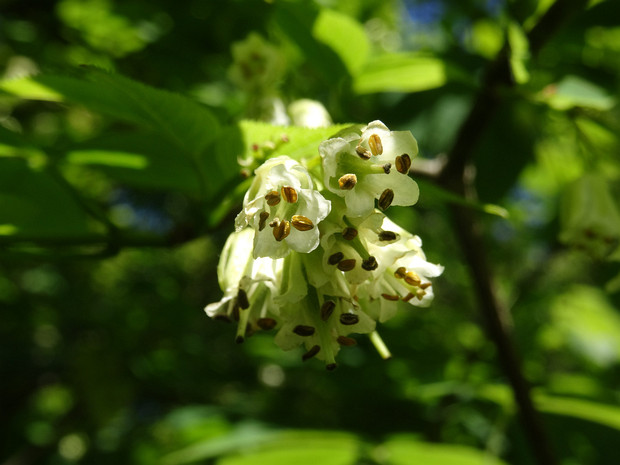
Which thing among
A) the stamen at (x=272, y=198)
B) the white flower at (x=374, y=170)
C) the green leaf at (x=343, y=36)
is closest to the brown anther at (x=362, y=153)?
the white flower at (x=374, y=170)

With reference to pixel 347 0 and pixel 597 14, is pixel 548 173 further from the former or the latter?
pixel 597 14

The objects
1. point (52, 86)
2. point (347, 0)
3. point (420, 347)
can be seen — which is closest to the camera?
point (52, 86)

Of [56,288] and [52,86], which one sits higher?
[56,288]

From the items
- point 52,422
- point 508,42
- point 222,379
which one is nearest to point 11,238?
point 508,42

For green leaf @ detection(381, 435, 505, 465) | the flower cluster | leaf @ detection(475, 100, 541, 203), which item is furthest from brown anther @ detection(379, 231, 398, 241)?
leaf @ detection(475, 100, 541, 203)

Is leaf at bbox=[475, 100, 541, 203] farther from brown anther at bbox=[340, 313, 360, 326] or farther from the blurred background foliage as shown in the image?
brown anther at bbox=[340, 313, 360, 326]

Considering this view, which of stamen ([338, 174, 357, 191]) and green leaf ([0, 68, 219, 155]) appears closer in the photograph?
stamen ([338, 174, 357, 191])

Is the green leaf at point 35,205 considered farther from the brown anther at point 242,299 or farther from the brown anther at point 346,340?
the brown anther at point 346,340
